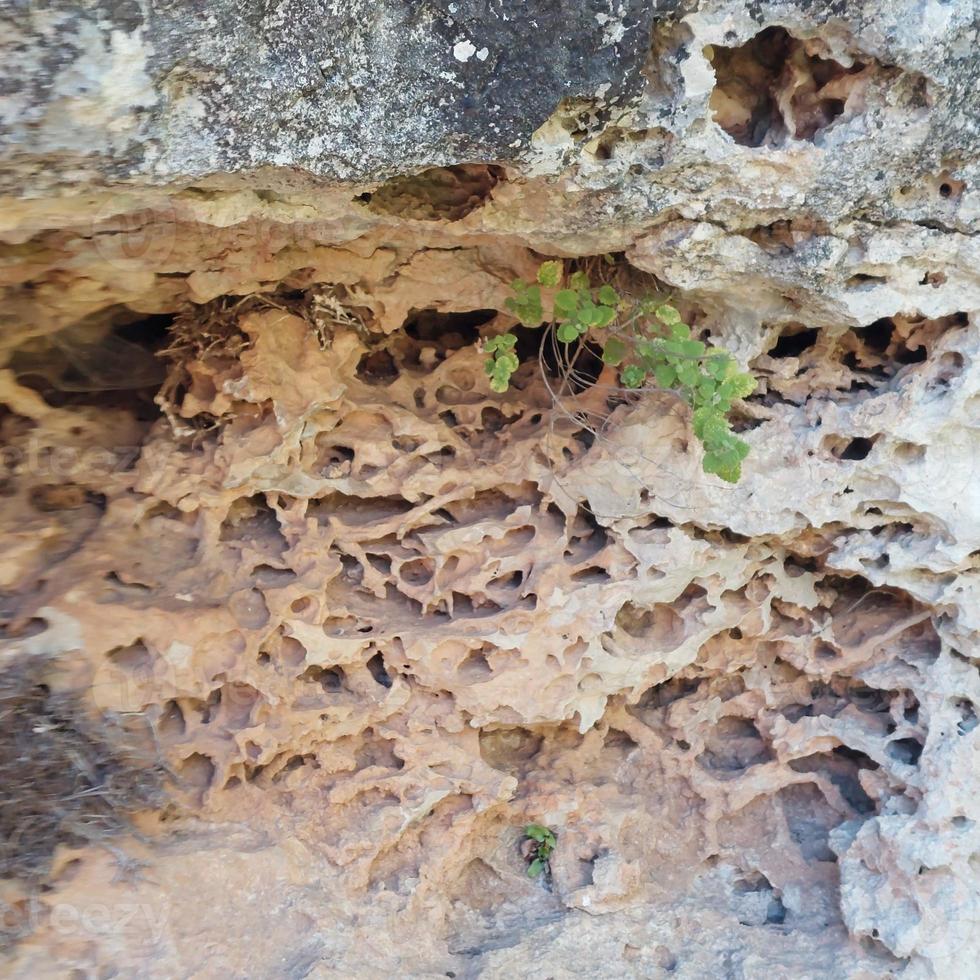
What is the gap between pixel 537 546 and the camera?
2.95 m

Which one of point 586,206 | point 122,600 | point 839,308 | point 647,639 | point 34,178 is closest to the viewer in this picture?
point 34,178

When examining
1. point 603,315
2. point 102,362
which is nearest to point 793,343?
point 603,315

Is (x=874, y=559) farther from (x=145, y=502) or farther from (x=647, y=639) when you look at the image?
(x=145, y=502)

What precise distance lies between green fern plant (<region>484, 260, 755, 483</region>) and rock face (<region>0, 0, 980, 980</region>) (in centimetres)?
10

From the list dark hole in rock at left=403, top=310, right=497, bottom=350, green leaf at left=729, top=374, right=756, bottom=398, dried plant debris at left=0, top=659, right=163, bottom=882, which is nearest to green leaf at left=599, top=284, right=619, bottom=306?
green leaf at left=729, top=374, right=756, bottom=398

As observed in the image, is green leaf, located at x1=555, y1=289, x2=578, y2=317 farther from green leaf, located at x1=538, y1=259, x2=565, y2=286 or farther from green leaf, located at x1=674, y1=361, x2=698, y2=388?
green leaf, located at x1=674, y1=361, x2=698, y2=388

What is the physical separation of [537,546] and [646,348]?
708 mm

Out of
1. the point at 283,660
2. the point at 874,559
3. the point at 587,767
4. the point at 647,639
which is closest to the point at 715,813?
the point at 587,767

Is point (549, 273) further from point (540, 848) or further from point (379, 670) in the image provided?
point (540, 848)

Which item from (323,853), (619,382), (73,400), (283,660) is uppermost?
(619,382)

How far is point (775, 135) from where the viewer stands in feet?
7.43

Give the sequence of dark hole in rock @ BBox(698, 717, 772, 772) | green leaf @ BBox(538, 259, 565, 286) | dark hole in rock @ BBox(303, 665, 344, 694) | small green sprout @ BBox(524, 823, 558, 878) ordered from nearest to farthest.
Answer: green leaf @ BBox(538, 259, 565, 286)
dark hole in rock @ BBox(303, 665, 344, 694)
small green sprout @ BBox(524, 823, 558, 878)
dark hole in rock @ BBox(698, 717, 772, 772)

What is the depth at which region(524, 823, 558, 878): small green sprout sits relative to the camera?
126 inches

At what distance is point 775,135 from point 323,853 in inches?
88.1
